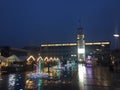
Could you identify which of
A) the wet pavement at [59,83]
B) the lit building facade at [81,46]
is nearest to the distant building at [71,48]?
the lit building facade at [81,46]

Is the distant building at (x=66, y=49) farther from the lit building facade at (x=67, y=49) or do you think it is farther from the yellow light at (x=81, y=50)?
the yellow light at (x=81, y=50)

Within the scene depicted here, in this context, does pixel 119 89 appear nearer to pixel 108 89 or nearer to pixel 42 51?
pixel 108 89

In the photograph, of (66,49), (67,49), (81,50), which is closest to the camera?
(81,50)

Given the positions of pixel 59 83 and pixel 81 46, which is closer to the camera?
pixel 59 83

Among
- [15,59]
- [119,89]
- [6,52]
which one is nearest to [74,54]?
[6,52]

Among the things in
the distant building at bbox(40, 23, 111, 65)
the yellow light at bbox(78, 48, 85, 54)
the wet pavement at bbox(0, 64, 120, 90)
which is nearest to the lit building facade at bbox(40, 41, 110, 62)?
the distant building at bbox(40, 23, 111, 65)

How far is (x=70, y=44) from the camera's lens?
628ft

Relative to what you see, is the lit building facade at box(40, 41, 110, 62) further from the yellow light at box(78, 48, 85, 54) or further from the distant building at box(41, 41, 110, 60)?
the yellow light at box(78, 48, 85, 54)

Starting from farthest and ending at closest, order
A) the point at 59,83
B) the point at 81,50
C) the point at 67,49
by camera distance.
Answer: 1. the point at 67,49
2. the point at 81,50
3. the point at 59,83

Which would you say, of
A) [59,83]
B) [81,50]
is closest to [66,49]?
[81,50]

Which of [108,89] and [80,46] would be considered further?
[80,46]

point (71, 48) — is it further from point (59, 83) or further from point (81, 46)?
point (59, 83)

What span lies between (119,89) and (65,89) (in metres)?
3.78

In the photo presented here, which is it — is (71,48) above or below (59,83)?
above
